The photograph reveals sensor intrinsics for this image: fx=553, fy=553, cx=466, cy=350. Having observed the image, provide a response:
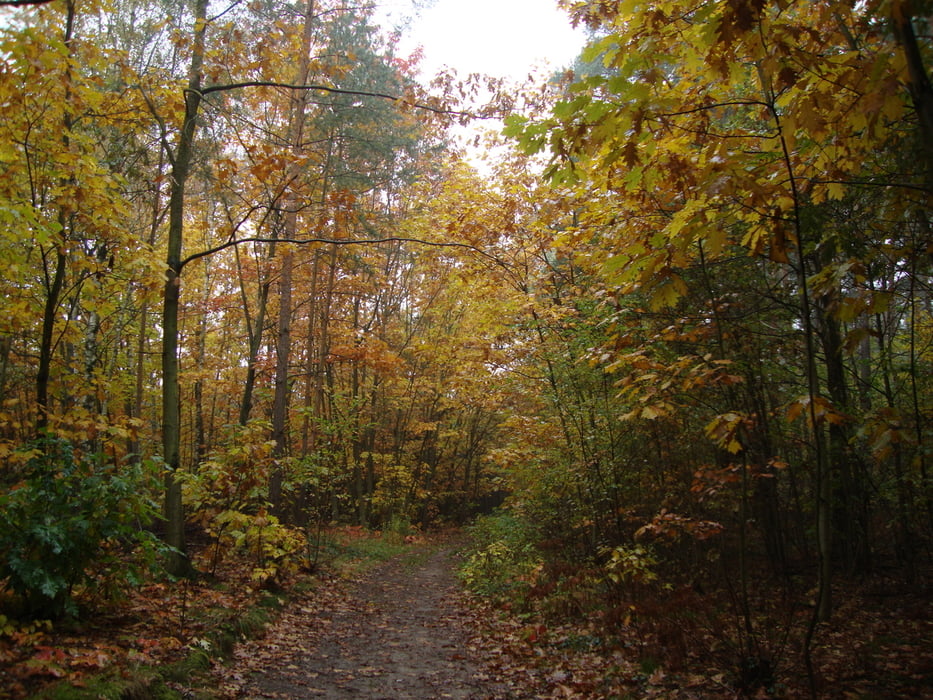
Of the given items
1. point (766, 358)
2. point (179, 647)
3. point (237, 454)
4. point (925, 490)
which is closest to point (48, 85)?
point (237, 454)

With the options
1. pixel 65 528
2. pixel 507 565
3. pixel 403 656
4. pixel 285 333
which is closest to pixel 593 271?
pixel 403 656

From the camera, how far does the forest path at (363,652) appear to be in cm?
509

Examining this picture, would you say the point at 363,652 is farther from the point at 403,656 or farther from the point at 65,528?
the point at 65,528

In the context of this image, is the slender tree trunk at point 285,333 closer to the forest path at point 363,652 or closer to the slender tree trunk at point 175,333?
the forest path at point 363,652

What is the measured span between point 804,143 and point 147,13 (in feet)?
40.6

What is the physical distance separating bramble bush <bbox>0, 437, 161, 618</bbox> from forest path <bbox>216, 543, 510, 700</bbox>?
1.42 metres

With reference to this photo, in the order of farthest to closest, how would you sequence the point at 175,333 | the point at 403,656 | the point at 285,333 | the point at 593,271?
the point at 285,333, the point at 175,333, the point at 593,271, the point at 403,656

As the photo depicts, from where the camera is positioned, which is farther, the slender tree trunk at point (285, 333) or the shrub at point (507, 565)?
the slender tree trunk at point (285, 333)

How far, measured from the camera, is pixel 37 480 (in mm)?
4527

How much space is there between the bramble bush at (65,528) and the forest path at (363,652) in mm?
1424

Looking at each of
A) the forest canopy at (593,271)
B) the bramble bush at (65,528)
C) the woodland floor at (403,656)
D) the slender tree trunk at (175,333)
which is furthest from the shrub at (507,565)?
the bramble bush at (65,528)

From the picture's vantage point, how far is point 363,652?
6438 mm

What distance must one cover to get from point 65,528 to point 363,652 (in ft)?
11.7

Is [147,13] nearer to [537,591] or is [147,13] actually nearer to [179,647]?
[179,647]
